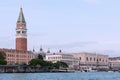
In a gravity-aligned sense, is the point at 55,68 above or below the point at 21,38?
below

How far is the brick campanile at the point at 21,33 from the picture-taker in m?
176

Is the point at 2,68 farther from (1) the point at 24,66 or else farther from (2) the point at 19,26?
(2) the point at 19,26

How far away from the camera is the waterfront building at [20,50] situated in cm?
16925

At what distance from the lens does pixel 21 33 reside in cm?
17850

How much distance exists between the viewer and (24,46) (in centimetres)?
17650

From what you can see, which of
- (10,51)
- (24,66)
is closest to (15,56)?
(10,51)

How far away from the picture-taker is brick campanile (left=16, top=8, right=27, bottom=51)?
576ft

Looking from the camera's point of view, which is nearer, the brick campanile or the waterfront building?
the waterfront building

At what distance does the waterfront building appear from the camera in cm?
16925

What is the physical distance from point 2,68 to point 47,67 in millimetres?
20952

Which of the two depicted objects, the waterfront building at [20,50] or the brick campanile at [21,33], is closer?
the waterfront building at [20,50]

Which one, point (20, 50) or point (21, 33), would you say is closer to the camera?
point (20, 50)

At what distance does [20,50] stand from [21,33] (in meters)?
10.0

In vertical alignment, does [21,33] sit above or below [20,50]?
above
